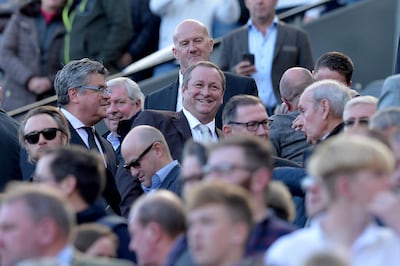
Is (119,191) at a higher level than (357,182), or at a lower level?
lower

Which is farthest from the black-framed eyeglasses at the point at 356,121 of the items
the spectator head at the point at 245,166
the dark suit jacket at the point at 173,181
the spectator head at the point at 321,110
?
the spectator head at the point at 245,166

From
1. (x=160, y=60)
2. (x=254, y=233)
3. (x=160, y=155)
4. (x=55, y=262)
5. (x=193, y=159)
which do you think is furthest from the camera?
(x=160, y=60)

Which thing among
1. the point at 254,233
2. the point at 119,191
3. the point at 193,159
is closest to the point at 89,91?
the point at 119,191

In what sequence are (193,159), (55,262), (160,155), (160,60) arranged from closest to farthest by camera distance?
(55,262), (193,159), (160,155), (160,60)

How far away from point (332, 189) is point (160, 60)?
8916 millimetres

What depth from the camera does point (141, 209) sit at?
8453 millimetres

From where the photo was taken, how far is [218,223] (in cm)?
785

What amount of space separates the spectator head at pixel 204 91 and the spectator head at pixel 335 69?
95cm

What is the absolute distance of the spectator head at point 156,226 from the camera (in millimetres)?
8453

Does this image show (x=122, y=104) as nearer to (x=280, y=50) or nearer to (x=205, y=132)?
(x=205, y=132)

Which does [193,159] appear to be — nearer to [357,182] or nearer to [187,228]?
[187,228]

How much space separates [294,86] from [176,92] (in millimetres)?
1119

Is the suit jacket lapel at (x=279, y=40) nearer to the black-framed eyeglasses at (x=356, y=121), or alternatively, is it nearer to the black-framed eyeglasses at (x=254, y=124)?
the black-framed eyeglasses at (x=254, y=124)

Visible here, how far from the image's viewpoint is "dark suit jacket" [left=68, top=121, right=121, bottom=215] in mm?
11219
